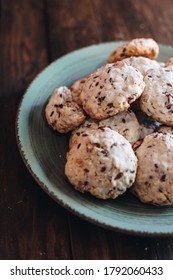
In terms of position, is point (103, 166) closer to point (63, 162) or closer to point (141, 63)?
point (63, 162)

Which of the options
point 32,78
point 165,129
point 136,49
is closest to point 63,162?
point 165,129

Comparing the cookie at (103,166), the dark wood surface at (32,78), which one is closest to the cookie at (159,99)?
the cookie at (103,166)

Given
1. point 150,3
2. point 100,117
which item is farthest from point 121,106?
point 150,3

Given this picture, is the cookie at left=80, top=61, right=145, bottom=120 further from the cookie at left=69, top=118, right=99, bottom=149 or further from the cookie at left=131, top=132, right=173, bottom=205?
the cookie at left=131, top=132, right=173, bottom=205

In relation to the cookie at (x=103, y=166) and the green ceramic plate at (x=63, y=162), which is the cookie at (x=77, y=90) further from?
the cookie at (x=103, y=166)
